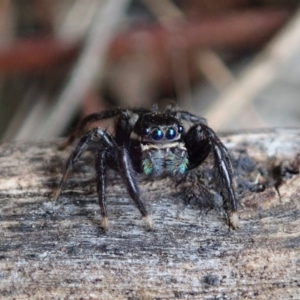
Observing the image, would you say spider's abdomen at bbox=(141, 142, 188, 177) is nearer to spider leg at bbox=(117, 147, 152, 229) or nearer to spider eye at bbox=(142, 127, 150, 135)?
spider eye at bbox=(142, 127, 150, 135)

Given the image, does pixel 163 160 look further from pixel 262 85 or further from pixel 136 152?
pixel 262 85

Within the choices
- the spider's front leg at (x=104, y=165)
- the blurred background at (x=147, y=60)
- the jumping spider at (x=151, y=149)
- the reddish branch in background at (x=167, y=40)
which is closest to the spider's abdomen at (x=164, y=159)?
the jumping spider at (x=151, y=149)

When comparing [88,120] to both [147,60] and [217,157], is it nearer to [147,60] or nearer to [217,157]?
[217,157]

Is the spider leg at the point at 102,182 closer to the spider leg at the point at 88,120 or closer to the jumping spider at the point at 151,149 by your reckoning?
the jumping spider at the point at 151,149

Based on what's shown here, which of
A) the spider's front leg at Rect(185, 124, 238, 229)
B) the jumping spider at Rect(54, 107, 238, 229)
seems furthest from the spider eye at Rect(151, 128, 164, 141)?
the spider's front leg at Rect(185, 124, 238, 229)

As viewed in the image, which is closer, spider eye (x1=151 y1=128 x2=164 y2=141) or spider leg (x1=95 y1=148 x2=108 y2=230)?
spider leg (x1=95 y1=148 x2=108 y2=230)

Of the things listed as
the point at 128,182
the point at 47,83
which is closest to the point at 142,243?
the point at 128,182

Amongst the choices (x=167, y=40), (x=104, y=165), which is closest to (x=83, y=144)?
(x=104, y=165)
